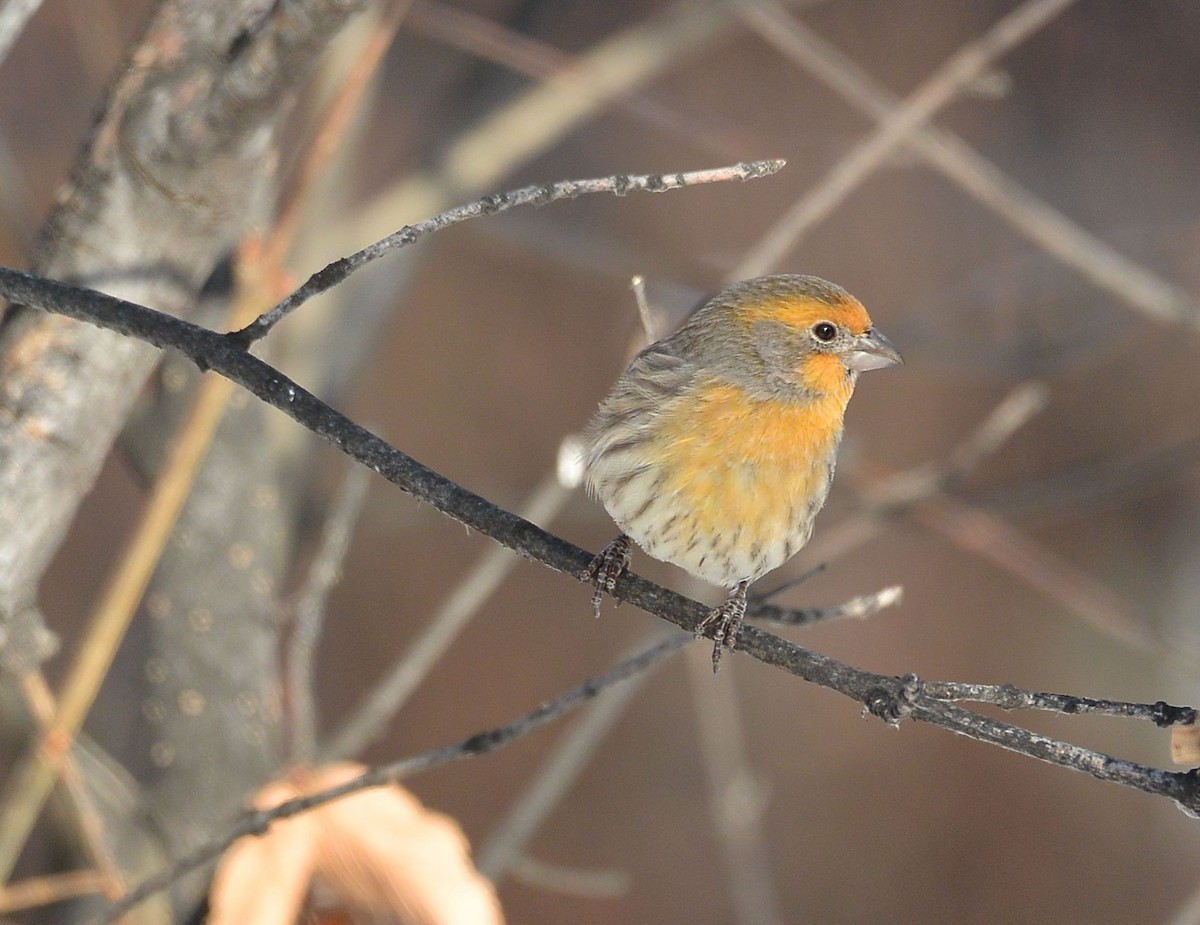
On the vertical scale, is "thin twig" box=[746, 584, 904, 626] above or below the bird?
below

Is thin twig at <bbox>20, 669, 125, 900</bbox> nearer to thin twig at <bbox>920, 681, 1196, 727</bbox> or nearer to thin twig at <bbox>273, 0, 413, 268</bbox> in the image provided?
thin twig at <bbox>273, 0, 413, 268</bbox>

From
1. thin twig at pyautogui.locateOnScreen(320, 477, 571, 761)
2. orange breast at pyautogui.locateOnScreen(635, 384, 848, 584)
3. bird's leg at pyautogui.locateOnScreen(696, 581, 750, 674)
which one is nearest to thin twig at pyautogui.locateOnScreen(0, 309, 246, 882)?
thin twig at pyautogui.locateOnScreen(320, 477, 571, 761)

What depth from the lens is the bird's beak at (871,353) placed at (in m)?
2.77

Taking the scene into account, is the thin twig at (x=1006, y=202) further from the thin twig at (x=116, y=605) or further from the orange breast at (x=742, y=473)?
the thin twig at (x=116, y=605)

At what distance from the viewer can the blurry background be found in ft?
20.6

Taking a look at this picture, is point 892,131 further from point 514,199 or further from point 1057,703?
point 1057,703

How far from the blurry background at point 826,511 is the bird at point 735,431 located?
113 inches

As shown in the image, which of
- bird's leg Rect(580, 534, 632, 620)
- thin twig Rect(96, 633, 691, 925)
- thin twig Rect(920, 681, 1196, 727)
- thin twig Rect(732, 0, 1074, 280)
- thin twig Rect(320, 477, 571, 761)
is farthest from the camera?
thin twig Rect(320, 477, 571, 761)

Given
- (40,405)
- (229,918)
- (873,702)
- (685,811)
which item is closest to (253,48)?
(40,405)

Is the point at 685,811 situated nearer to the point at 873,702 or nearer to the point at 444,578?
the point at 444,578

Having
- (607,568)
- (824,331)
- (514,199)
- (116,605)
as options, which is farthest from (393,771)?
(824,331)

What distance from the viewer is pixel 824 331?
2812mm

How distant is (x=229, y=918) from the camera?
2592mm

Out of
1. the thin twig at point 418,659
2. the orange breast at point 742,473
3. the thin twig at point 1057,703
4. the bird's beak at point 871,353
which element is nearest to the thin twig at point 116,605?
the thin twig at point 418,659
